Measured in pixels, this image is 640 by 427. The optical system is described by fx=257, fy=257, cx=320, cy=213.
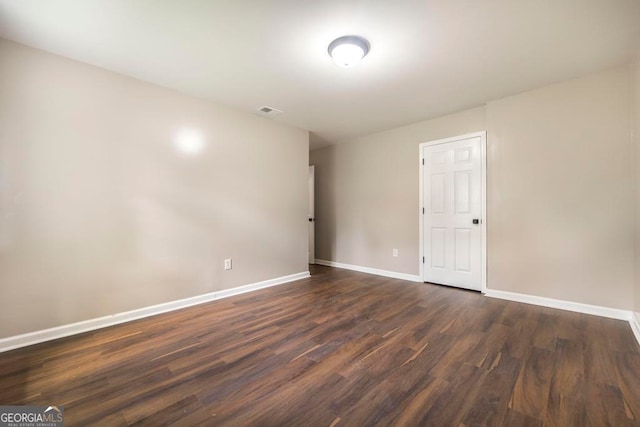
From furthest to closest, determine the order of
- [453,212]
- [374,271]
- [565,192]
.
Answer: [374,271] → [453,212] → [565,192]

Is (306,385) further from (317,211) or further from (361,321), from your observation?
(317,211)

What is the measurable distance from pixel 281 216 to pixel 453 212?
2491 millimetres

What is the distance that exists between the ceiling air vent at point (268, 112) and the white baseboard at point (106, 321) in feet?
7.72

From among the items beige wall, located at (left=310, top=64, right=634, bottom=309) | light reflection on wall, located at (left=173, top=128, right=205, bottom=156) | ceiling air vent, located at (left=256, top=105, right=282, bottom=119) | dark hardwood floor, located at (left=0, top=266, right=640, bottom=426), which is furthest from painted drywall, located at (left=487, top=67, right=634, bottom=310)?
light reflection on wall, located at (left=173, top=128, right=205, bottom=156)

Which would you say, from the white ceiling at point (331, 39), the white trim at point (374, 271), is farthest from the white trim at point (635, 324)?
the white ceiling at point (331, 39)

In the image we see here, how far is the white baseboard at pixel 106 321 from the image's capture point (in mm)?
2029

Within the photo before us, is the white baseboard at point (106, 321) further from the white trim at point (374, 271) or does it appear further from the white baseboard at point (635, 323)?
the white baseboard at point (635, 323)

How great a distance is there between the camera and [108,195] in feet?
7.98

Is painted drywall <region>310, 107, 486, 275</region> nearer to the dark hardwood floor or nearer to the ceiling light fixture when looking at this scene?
the dark hardwood floor

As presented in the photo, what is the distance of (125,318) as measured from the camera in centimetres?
251

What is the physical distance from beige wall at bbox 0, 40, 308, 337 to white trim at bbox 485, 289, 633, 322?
3171mm

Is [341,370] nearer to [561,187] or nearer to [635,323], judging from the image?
[635,323]

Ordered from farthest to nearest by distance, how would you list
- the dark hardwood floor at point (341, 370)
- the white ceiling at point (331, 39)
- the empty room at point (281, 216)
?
1. the white ceiling at point (331, 39)
2. the empty room at point (281, 216)
3. the dark hardwood floor at point (341, 370)

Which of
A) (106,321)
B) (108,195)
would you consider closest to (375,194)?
(108,195)
